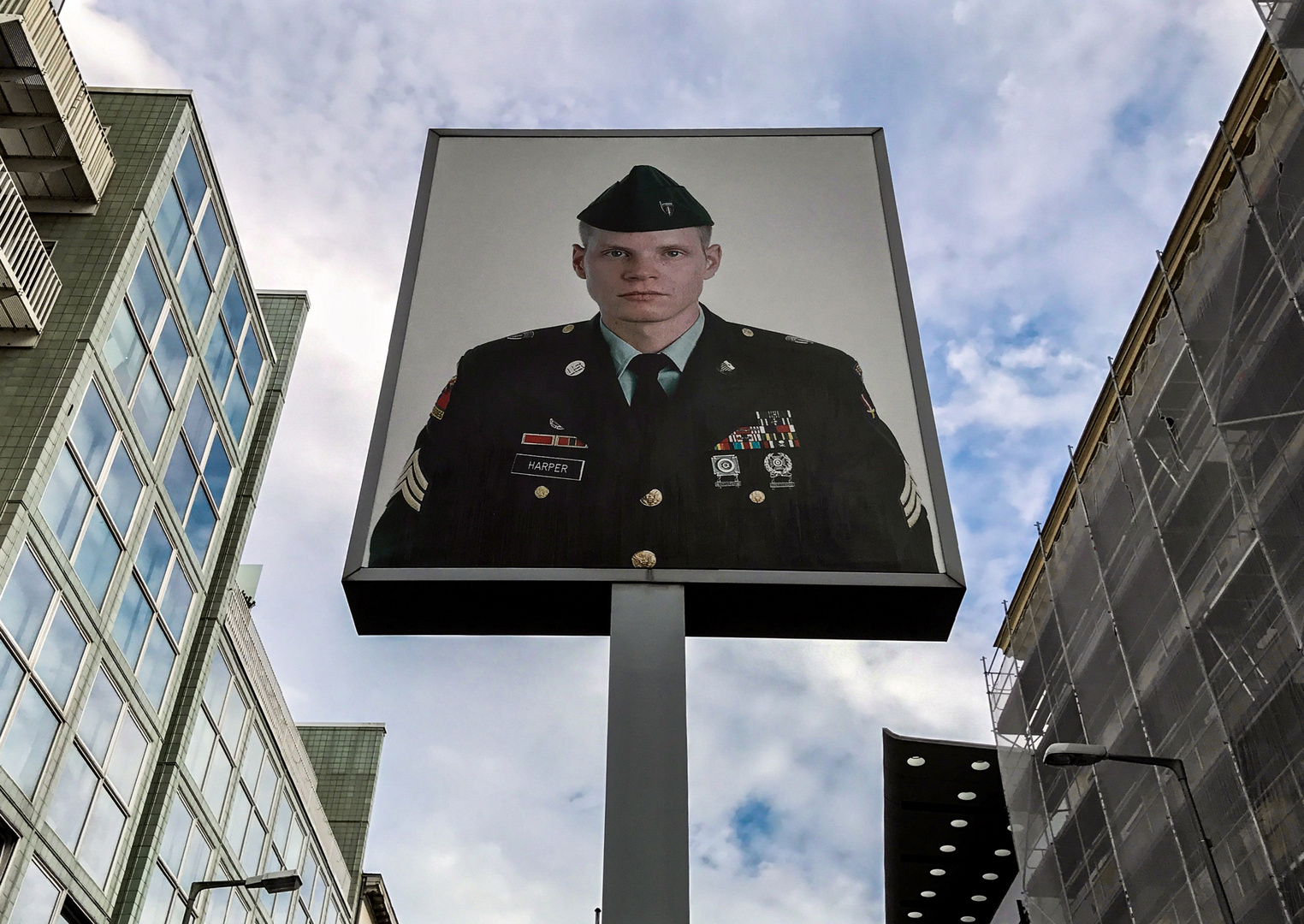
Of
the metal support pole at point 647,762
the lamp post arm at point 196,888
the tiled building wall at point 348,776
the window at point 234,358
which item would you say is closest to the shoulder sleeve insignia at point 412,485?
the metal support pole at point 647,762

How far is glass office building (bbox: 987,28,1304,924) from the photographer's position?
15141 mm

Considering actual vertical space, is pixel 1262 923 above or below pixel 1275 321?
below

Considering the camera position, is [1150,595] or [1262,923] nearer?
[1262,923]

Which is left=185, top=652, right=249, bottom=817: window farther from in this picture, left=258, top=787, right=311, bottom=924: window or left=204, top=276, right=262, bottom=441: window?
left=204, top=276, right=262, bottom=441: window

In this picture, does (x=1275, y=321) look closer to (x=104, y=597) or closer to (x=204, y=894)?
(x=104, y=597)

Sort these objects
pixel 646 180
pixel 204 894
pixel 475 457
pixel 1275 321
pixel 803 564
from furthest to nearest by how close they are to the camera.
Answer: pixel 204 894 < pixel 1275 321 < pixel 646 180 < pixel 475 457 < pixel 803 564

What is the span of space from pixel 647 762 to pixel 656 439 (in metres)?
2.54

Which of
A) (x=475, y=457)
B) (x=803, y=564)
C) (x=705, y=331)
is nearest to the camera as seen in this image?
(x=803, y=564)

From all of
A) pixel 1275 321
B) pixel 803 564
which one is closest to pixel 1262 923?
pixel 1275 321

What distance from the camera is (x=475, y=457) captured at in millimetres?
8195

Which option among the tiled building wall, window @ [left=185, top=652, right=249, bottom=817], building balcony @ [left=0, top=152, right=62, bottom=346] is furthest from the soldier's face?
the tiled building wall

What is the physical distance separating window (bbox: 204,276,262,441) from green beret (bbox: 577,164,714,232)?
17060 millimetres

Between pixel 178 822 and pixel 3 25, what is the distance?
47.5 ft

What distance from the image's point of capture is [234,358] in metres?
26.8
